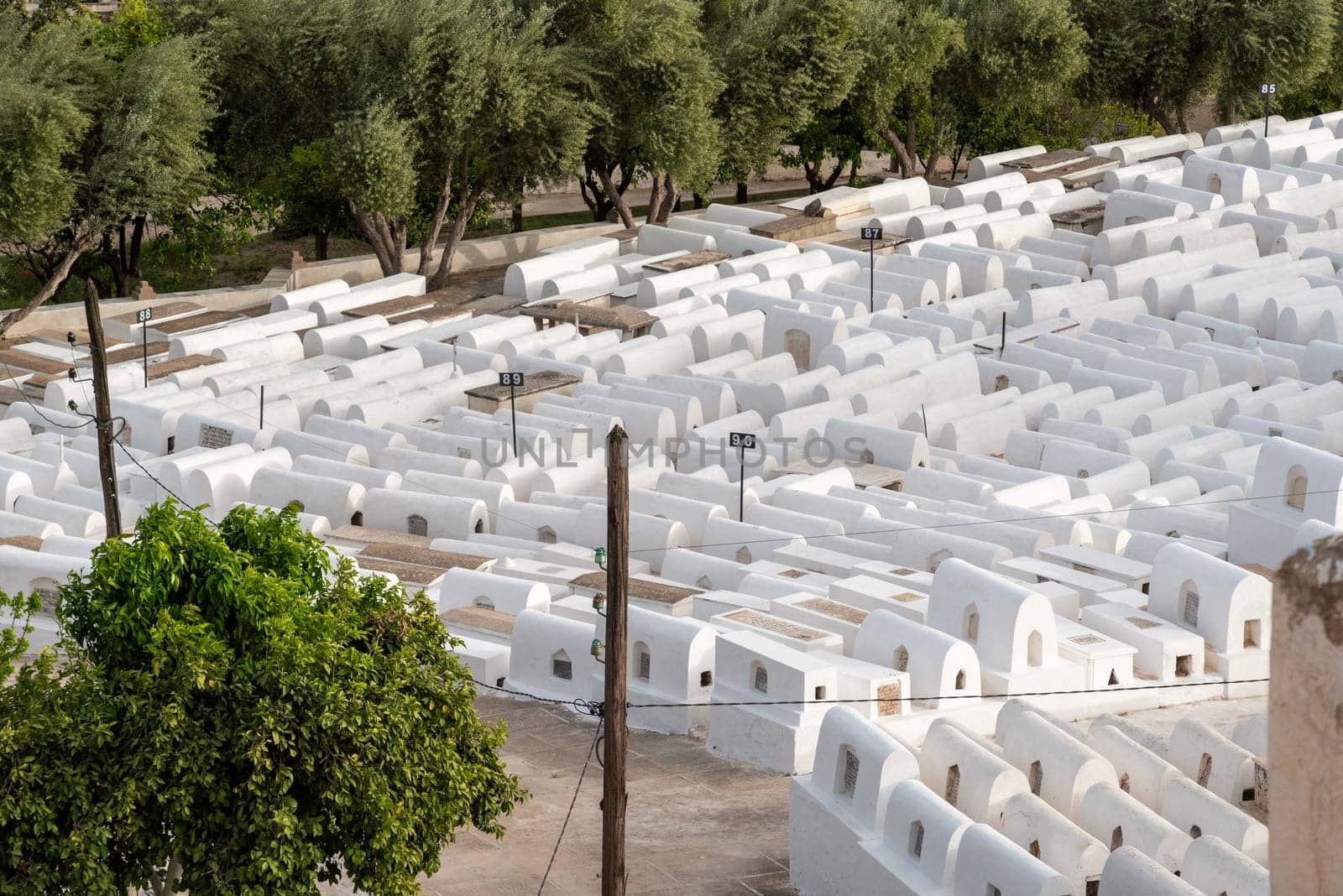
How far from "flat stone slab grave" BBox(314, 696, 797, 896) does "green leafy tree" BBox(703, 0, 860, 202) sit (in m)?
25.7

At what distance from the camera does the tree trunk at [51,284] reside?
38844 mm

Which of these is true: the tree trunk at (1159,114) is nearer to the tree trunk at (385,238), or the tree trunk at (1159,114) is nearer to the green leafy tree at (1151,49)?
the green leafy tree at (1151,49)

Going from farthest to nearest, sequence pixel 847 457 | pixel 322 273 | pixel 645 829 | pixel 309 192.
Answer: pixel 309 192
pixel 322 273
pixel 847 457
pixel 645 829

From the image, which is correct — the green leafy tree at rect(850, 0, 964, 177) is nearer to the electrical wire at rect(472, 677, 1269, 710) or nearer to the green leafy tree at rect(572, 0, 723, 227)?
the green leafy tree at rect(572, 0, 723, 227)

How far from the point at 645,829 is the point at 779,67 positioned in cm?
2907

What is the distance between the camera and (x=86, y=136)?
39.3 metres

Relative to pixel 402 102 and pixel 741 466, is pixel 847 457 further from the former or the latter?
pixel 402 102

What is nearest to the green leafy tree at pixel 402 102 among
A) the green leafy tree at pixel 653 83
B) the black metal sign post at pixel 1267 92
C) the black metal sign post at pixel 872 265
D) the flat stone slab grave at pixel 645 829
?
the green leafy tree at pixel 653 83

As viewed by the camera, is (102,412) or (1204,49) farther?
(1204,49)

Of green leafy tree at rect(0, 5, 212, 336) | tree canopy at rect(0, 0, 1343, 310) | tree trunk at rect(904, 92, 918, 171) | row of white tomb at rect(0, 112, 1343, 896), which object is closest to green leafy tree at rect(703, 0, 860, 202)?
tree canopy at rect(0, 0, 1343, 310)

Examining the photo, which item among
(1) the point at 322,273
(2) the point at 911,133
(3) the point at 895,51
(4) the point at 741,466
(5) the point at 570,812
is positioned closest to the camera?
(5) the point at 570,812

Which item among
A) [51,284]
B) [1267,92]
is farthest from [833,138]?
[51,284]

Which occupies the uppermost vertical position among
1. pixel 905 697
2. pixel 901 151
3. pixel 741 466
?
pixel 901 151

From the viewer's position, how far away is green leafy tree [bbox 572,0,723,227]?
4247 cm
